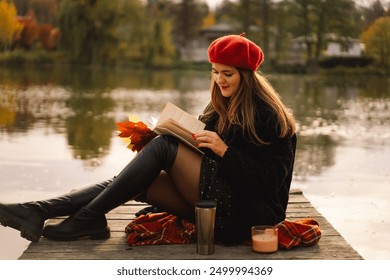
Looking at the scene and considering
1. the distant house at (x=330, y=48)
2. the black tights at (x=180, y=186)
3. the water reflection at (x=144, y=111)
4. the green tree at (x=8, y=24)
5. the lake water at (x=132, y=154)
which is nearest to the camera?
the black tights at (x=180, y=186)

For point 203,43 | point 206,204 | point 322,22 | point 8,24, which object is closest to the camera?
point 206,204

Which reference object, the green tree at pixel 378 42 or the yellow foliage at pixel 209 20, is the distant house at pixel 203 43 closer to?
the yellow foliage at pixel 209 20

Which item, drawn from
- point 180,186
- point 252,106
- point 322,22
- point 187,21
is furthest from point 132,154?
point 187,21

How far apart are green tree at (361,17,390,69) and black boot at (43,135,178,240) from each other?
466 inches

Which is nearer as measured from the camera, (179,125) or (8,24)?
(179,125)

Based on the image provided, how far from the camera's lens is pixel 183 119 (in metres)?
2.61

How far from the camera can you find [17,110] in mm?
10781

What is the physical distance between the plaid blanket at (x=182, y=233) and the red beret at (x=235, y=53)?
24.6 inches

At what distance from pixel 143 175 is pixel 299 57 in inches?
941

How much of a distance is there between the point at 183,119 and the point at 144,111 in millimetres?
8502

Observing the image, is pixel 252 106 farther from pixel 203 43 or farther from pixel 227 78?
pixel 203 43

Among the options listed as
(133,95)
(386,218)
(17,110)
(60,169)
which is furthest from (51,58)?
(386,218)

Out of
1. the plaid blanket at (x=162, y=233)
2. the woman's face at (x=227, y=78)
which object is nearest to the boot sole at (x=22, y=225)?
the plaid blanket at (x=162, y=233)

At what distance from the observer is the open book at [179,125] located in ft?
Result: 8.39
